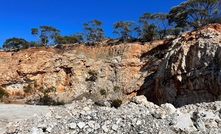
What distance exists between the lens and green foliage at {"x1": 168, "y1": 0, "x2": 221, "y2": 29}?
35906 millimetres

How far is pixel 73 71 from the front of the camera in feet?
130

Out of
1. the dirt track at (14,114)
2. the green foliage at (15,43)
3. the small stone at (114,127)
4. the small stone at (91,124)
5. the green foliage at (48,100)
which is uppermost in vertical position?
the green foliage at (15,43)

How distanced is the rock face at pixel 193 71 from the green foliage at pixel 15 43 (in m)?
30.6

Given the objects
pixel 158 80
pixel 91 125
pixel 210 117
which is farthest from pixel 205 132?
pixel 158 80

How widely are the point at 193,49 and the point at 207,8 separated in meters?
16.1

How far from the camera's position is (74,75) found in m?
39.4

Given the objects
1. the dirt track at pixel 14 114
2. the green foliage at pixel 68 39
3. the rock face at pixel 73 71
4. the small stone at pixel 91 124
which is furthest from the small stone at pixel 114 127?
the green foliage at pixel 68 39

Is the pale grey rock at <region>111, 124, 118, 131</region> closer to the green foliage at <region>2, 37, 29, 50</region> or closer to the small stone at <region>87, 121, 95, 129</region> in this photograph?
the small stone at <region>87, 121, 95, 129</region>

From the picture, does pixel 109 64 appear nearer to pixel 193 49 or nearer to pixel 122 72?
pixel 122 72

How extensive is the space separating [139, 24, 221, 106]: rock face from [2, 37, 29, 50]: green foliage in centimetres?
3064

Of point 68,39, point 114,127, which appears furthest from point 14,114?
point 68,39

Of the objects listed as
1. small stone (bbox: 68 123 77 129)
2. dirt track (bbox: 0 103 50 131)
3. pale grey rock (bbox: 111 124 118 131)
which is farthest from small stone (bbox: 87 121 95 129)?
dirt track (bbox: 0 103 50 131)

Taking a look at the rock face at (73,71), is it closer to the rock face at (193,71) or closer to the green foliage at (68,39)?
the green foliage at (68,39)

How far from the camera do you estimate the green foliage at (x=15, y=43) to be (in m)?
48.7
